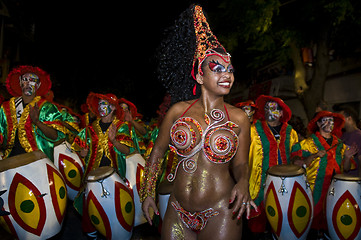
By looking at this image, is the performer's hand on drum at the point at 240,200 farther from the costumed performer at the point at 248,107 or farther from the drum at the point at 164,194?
the costumed performer at the point at 248,107

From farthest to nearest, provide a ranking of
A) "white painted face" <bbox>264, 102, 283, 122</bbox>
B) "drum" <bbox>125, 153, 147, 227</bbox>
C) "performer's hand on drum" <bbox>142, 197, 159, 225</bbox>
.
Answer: "white painted face" <bbox>264, 102, 283, 122</bbox>, "drum" <bbox>125, 153, 147, 227</bbox>, "performer's hand on drum" <bbox>142, 197, 159, 225</bbox>

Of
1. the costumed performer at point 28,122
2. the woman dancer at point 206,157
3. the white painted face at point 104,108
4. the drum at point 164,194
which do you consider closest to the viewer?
the woman dancer at point 206,157

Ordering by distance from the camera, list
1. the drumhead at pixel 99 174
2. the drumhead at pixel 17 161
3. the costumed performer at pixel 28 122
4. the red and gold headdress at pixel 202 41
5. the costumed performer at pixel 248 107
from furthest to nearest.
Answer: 1. the costumed performer at pixel 248 107
2. the costumed performer at pixel 28 122
3. the drumhead at pixel 99 174
4. the drumhead at pixel 17 161
5. the red and gold headdress at pixel 202 41

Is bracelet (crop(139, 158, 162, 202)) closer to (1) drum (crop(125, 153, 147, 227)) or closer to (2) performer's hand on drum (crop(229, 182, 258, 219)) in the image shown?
(2) performer's hand on drum (crop(229, 182, 258, 219))

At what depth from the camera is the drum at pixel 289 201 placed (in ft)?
15.0

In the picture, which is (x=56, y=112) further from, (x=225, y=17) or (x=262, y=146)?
(x=225, y=17)

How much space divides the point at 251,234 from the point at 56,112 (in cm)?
355

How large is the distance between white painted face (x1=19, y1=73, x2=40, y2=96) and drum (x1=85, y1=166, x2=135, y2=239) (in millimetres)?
1358

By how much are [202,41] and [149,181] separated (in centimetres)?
110

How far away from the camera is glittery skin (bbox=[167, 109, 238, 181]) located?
2.40 metres

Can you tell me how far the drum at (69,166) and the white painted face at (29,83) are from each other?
1731mm

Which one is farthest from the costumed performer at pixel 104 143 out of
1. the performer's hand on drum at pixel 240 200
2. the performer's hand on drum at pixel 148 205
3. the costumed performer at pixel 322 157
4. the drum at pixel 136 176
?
the performer's hand on drum at pixel 240 200

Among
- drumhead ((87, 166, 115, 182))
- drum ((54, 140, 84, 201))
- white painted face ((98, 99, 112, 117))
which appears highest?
white painted face ((98, 99, 112, 117))

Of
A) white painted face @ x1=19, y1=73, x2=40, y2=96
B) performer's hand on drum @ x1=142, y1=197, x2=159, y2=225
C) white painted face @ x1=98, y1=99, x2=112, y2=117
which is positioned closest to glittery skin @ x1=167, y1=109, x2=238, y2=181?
performer's hand on drum @ x1=142, y1=197, x2=159, y2=225
